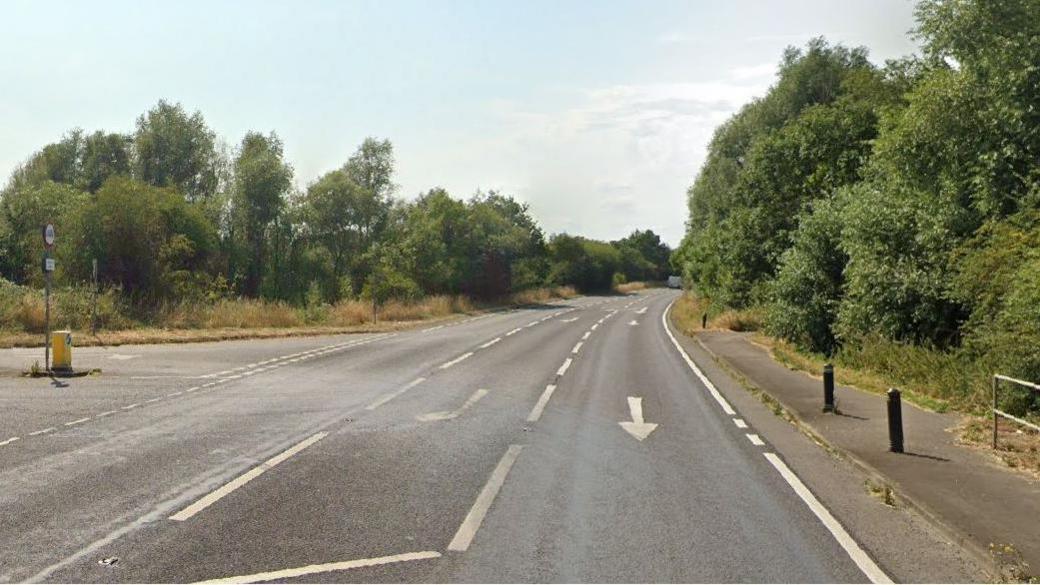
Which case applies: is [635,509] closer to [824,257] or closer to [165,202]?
[824,257]

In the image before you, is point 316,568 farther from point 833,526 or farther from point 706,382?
point 706,382

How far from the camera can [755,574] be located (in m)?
5.85

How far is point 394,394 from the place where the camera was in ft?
51.1

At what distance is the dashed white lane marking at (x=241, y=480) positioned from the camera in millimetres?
7307

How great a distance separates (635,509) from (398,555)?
2353 millimetres

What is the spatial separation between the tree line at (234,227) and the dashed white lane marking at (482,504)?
27116 millimetres

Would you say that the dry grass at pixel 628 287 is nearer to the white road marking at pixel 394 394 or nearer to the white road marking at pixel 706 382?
the white road marking at pixel 706 382

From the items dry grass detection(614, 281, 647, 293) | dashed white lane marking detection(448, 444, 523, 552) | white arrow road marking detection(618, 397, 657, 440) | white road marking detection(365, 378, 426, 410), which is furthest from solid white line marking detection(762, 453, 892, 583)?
dry grass detection(614, 281, 647, 293)

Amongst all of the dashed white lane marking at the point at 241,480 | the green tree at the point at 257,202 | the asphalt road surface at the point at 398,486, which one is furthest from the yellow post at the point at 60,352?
the green tree at the point at 257,202

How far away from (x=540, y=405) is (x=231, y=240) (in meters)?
45.9

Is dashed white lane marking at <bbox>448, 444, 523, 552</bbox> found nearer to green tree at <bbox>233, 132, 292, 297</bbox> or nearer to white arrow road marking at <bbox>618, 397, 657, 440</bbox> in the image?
white arrow road marking at <bbox>618, 397, 657, 440</bbox>

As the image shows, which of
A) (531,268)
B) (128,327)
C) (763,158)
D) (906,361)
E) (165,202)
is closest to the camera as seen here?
(906,361)

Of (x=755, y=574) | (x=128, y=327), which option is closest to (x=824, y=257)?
(x=755, y=574)

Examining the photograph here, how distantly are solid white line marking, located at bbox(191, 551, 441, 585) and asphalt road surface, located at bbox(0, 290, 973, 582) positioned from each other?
0.07 feet
